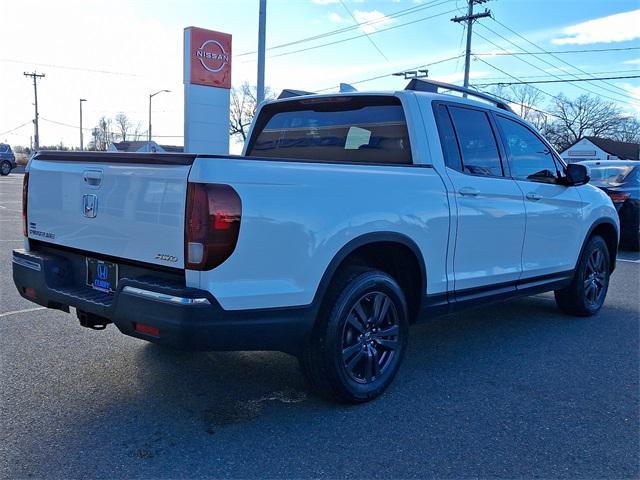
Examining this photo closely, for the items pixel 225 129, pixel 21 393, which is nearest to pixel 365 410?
pixel 21 393

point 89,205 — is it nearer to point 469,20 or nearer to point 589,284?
point 589,284

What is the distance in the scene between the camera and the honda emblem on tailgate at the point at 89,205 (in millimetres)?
3350

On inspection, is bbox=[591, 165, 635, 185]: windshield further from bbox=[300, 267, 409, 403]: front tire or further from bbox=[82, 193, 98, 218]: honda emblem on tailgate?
bbox=[82, 193, 98, 218]: honda emblem on tailgate

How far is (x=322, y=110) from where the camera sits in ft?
15.4

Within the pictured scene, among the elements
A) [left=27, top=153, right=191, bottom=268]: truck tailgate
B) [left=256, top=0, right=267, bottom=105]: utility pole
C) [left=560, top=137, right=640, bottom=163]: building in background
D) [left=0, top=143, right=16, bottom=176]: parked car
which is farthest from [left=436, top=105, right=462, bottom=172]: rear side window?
[left=560, top=137, right=640, bottom=163]: building in background

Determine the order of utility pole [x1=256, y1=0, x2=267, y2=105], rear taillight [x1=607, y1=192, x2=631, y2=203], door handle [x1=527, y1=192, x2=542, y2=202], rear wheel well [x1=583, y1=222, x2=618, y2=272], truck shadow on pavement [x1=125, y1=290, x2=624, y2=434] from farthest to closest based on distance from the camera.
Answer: utility pole [x1=256, y1=0, x2=267, y2=105] < rear taillight [x1=607, y1=192, x2=631, y2=203] < rear wheel well [x1=583, y1=222, x2=618, y2=272] < door handle [x1=527, y1=192, x2=542, y2=202] < truck shadow on pavement [x1=125, y1=290, x2=624, y2=434]

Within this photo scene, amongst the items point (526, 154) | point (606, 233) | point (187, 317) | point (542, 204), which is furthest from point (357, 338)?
point (606, 233)

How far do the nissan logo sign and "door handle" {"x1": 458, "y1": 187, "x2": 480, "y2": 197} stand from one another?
16.3m

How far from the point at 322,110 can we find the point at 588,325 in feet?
11.2

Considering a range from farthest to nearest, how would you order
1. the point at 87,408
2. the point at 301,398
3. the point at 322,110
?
1. the point at 322,110
2. the point at 301,398
3. the point at 87,408

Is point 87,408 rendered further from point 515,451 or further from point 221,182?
point 515,451

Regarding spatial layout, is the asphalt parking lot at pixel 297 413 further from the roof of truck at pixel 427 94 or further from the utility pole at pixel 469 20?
the utility pole at pixel 469 20

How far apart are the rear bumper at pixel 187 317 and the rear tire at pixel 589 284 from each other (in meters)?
3.72

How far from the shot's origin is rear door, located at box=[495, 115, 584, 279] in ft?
16.0
